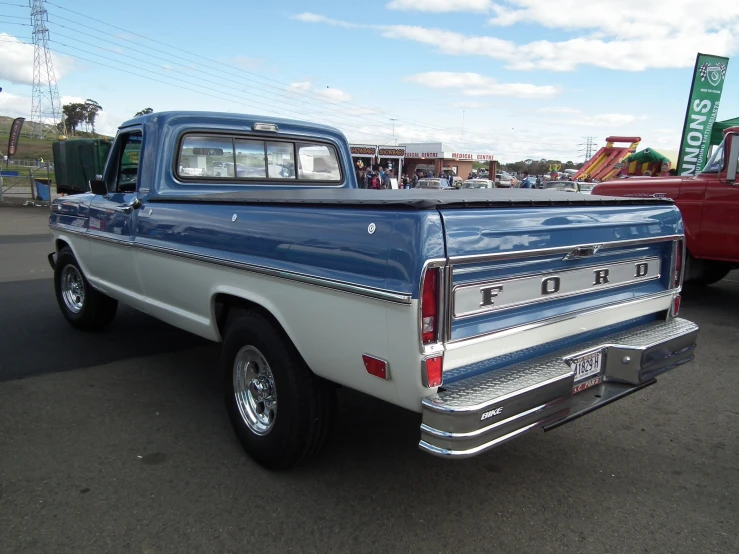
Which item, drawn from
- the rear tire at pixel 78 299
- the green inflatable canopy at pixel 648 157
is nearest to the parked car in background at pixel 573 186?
the green inflatable canopy at pixel 648 157

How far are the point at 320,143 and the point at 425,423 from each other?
11.5ft

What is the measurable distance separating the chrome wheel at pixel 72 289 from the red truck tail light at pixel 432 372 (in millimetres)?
4664

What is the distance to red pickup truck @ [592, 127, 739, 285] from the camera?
6.34m

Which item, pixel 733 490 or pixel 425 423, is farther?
pixel 733 490

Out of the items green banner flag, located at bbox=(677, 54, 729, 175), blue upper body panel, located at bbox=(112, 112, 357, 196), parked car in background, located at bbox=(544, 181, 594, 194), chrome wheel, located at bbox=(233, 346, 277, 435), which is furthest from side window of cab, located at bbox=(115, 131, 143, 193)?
parked car in background, located at bbox=(544, 181, 594, 194)

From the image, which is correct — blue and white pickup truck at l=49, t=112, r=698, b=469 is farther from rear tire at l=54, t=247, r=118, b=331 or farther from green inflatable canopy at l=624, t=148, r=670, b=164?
green inflatable canopy at l=624, t=148, r=670, b=164

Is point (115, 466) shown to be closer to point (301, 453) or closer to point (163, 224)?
point (301, 453)

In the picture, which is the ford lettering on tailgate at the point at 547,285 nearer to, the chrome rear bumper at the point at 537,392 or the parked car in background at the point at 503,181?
the chrome rear bumper at the point at 537,392

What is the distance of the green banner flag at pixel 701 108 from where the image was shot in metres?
13.5

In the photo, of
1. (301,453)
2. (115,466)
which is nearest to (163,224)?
(115,466)

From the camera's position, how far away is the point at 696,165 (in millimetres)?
13461

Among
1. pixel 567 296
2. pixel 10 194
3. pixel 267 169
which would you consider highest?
pixel 267 169

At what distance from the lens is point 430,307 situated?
2.22 meters

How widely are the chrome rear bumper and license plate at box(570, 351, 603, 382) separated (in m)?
0.03
